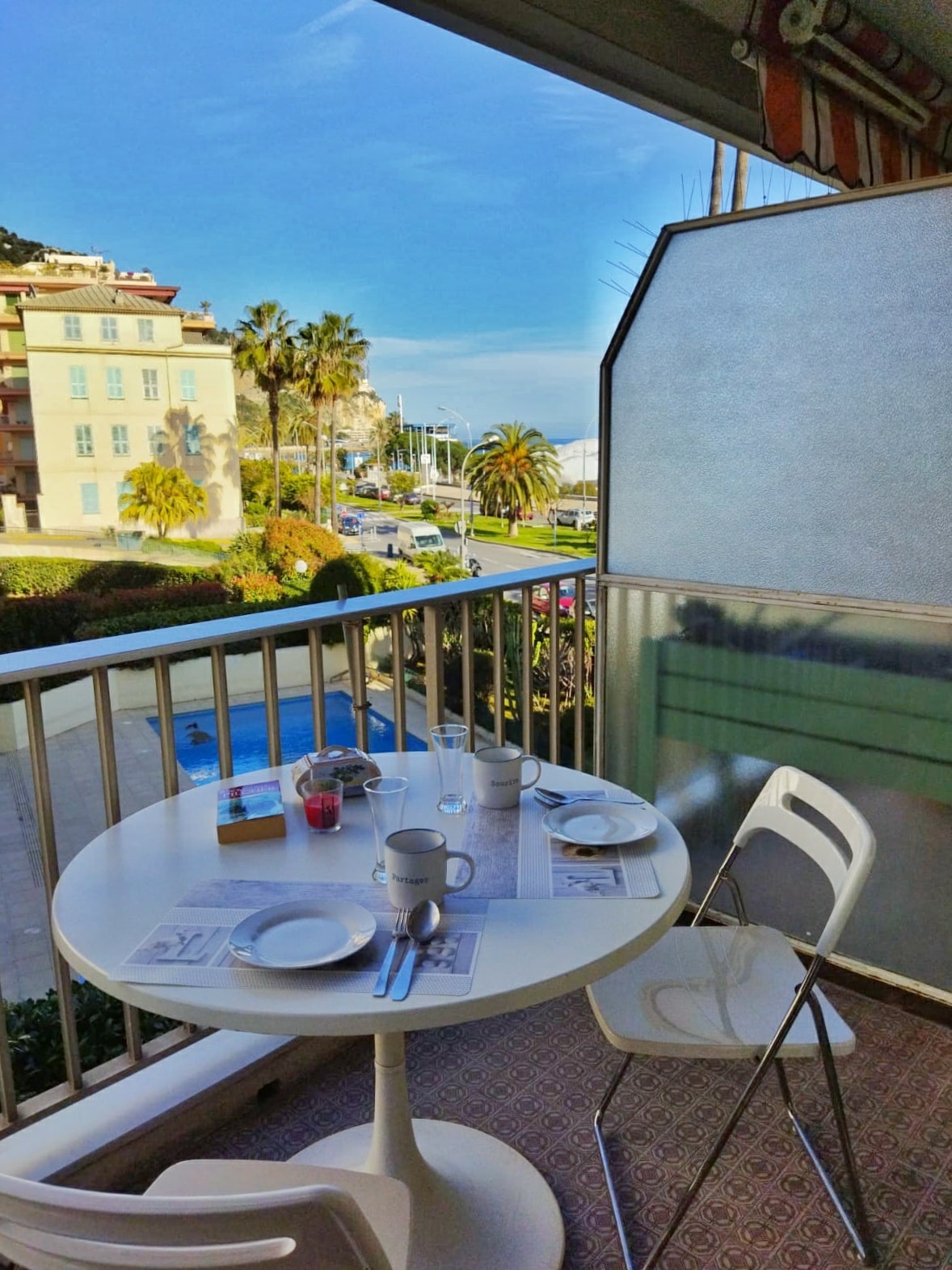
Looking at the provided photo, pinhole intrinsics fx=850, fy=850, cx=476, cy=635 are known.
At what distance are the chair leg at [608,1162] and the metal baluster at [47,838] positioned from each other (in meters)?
1.14

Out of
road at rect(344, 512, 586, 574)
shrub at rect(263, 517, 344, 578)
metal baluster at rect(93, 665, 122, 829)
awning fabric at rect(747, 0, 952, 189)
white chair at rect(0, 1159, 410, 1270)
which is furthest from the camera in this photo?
shrub at rect(263, 517, 344, 578)

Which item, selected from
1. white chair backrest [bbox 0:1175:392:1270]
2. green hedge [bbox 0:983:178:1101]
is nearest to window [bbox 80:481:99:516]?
green hedge [bbox 0:983:178:1101]

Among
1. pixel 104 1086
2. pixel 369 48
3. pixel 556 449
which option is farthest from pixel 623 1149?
pixel 369 48

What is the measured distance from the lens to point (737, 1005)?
1556 millimetres

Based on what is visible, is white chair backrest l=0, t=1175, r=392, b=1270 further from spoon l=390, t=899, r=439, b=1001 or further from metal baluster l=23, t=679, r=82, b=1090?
metal baluster l=23, t=679, r=82, b=1090

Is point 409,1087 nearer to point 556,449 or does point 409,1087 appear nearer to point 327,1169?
point 327,1169

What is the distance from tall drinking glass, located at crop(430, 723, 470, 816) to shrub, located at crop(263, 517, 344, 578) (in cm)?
2569

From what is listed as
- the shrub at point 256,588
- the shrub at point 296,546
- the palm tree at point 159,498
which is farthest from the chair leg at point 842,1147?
the palm tree at point 159,498

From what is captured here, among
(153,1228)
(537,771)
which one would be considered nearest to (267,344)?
(537,771)

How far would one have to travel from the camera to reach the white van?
28938mm

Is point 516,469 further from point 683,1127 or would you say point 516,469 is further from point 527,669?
point 683,1127

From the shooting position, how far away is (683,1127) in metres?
1.95

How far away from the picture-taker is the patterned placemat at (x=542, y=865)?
126 centimetres

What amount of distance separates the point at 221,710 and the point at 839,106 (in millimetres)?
3325
